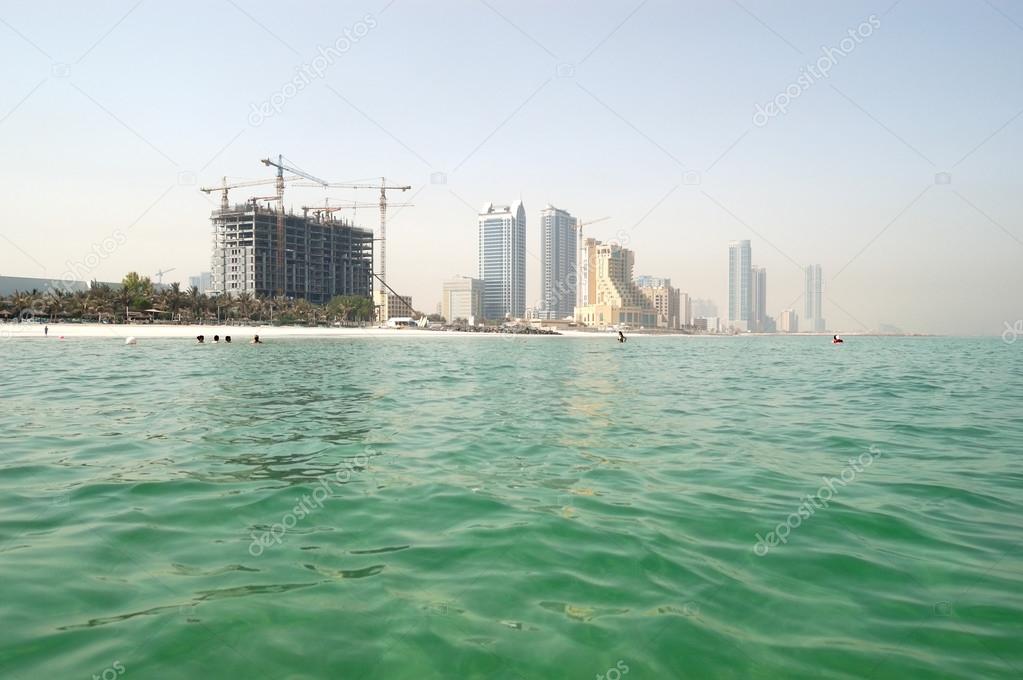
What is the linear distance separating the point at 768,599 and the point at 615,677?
2.09 m

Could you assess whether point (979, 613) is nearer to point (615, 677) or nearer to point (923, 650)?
point (923, 650)

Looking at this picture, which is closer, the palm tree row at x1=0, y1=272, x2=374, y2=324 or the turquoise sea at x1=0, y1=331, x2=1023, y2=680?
the turquoise sea at x1=0, y1=331, x2=1023, y2=680

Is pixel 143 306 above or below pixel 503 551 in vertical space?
above

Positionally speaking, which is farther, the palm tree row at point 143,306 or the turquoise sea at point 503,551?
the palm tree row at point 143,306

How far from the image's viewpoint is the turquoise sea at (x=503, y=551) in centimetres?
489

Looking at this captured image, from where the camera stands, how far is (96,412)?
709 inches

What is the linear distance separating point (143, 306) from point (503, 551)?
141m

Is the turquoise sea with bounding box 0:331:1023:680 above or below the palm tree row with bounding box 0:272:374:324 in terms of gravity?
below

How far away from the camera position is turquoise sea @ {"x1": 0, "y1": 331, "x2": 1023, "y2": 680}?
16.1 ft

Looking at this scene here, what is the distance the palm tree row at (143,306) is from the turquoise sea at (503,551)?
121870 millimetres

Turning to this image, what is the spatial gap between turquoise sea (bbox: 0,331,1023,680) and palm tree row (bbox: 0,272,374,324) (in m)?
122

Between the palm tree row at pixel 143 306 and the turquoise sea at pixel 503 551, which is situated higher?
the palm tree row at pixel 143 306

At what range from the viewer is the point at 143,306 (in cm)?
12500

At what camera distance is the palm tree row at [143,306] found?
368ft
